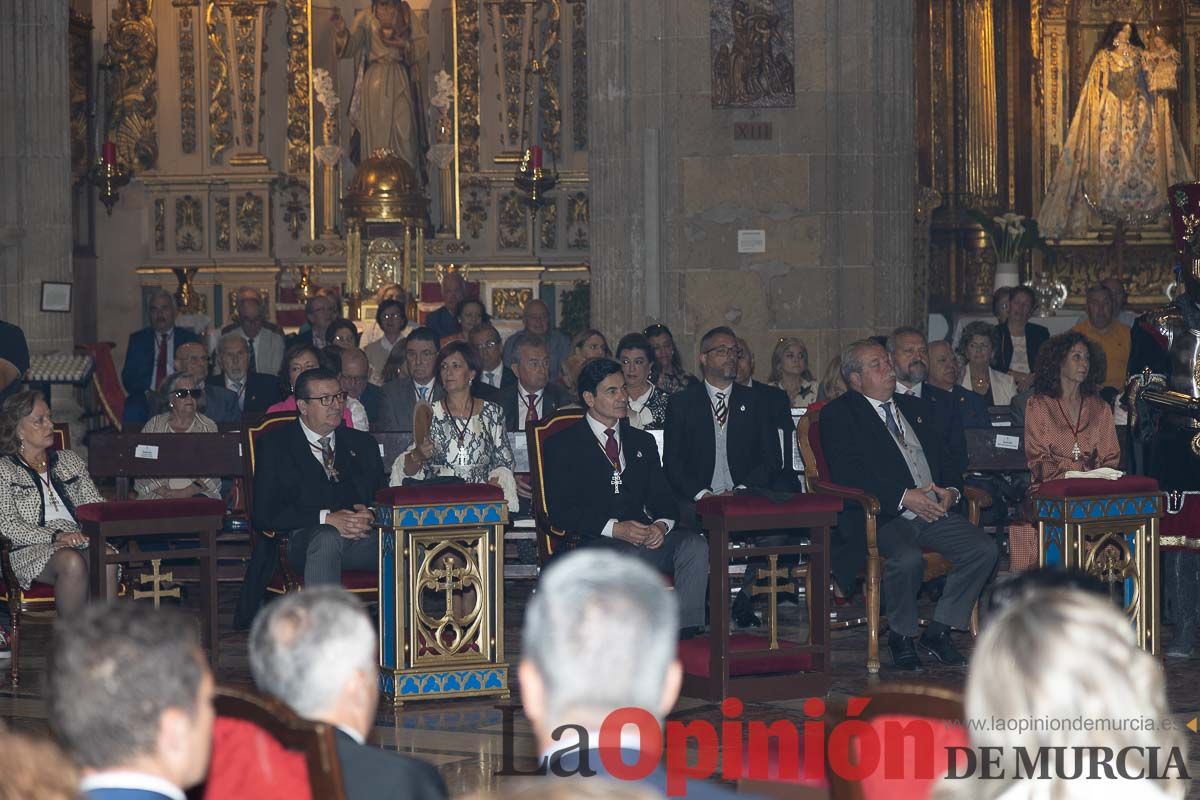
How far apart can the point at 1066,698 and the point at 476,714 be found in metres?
4.69

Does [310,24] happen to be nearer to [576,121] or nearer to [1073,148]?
[576,121]

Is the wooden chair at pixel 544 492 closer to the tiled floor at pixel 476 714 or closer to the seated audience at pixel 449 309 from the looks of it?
the tiled floor at pixel 476 714

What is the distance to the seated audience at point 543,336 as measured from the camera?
12320 millimetres

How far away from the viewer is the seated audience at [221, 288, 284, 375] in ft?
44.5

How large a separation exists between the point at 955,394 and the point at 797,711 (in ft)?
11.7

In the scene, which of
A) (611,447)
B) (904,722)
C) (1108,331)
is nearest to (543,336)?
(1108,331)

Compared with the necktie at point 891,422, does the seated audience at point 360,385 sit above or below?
above

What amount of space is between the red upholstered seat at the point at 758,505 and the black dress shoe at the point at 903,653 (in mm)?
784

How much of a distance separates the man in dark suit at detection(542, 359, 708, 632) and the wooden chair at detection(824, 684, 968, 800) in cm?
443

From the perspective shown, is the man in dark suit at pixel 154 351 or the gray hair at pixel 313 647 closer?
the gray hair at pixel 313 647

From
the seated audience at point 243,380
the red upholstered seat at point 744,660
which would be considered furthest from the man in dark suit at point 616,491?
the seated audience at point 243,380

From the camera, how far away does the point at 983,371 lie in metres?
11.0

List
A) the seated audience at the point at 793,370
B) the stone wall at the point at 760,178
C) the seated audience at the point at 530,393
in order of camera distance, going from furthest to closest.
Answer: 1. the stone wall at the point at 760,178
2. the seated audience at the point at 793,370
3. the seated audience at the point at 530,393

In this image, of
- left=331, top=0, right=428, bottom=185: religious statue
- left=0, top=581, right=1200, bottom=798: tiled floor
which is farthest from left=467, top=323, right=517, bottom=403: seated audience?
left=331, top=0, right=428, bottom=185: religious statue
